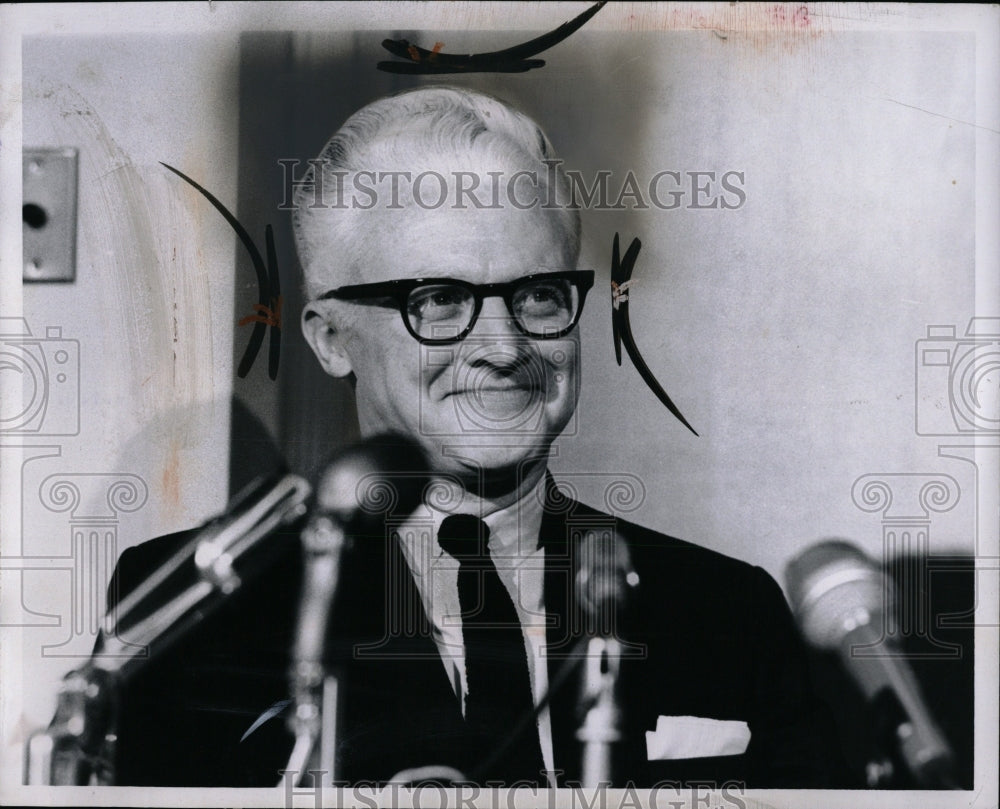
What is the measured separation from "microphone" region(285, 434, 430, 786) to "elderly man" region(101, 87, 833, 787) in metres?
0.04

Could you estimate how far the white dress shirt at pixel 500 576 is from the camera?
2.59 m

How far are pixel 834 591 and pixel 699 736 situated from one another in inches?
22.9

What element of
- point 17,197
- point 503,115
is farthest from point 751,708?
point 17,197

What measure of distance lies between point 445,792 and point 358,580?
671 millimetres

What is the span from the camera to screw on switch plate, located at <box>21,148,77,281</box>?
8.64ft

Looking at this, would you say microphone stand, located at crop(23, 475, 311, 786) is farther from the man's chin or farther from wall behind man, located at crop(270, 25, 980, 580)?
the man's chin

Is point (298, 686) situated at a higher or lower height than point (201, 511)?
lower

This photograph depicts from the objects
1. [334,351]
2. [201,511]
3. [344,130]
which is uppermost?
[344,130]

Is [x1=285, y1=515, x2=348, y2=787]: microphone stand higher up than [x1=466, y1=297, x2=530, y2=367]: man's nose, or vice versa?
[x1=466, y1=297, x2=530, y2=367]: man's nose

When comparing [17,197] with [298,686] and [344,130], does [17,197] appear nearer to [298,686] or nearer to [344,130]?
[344,130]

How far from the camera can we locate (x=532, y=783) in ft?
8.57

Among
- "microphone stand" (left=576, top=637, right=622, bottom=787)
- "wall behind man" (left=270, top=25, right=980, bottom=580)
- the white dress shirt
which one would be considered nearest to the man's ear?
"wall behind man" (left=270, top=25, right=980, bottom=580)

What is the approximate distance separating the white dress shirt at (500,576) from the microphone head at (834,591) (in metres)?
0.75

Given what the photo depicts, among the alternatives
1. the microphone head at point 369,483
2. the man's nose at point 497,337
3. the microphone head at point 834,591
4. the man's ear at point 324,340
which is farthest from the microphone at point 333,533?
the microphone head at point 834,591
